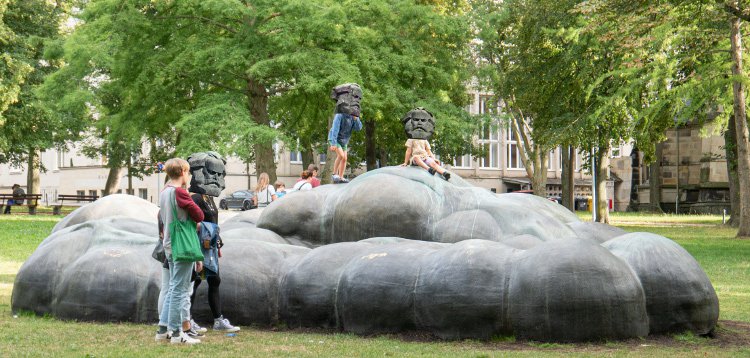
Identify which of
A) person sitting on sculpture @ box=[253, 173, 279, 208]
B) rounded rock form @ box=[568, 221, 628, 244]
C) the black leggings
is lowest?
the black leggings

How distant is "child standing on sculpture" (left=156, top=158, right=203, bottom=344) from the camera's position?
10172mm

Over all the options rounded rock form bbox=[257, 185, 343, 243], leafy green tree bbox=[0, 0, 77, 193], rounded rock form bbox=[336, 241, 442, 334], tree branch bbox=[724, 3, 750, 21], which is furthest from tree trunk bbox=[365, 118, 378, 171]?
rounded rock form bbox=[336, 241, 442, 334]

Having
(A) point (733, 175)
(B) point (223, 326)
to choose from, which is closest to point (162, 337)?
(B) point (223, 326)

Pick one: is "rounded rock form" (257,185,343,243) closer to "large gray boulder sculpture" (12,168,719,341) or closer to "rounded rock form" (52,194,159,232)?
"large gray boulder sculpture" (12,168,719,341)

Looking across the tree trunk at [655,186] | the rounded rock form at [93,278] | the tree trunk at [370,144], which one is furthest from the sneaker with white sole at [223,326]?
the tree trunk at [655,186]

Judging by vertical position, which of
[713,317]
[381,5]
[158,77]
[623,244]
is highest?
[381,5]

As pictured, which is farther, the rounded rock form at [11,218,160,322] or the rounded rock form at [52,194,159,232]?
the rounded rock form at [52,194,159,232]

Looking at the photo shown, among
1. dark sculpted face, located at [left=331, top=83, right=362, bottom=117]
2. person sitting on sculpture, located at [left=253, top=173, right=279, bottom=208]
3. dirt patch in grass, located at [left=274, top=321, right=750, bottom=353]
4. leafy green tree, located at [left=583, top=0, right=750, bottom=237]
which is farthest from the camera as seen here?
leafy green tree, located at [left=583, top=0, right=750, bottom=237]

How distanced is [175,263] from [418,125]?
6439 millimetres

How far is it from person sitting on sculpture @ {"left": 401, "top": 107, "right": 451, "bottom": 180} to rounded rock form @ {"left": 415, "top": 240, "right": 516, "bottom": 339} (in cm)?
440

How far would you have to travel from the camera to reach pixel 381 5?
3162cm

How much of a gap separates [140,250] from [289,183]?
6329 cm

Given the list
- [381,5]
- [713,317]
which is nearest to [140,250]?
[713,317]

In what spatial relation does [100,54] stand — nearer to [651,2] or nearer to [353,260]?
[651,2]
